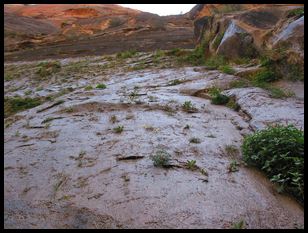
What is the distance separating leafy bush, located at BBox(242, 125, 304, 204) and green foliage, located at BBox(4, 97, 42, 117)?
5.69 metres

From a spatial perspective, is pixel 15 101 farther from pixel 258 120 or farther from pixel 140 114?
pixel 258 120

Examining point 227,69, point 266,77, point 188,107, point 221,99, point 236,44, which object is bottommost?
point 188,107

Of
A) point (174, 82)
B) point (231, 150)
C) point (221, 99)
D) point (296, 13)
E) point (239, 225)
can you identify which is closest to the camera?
point (239, 225)

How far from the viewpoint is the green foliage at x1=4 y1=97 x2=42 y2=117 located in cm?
845

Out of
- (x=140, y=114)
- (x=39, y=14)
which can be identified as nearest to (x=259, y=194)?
(x=140, y=114)

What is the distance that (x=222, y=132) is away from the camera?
17.7 ft

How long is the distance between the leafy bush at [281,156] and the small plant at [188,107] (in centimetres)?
204

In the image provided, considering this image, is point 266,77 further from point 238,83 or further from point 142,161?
point 142,161

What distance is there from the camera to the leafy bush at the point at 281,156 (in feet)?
12.5

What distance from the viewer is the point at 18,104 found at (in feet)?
28.9

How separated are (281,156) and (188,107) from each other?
274 centimetres

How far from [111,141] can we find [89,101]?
2.27 m

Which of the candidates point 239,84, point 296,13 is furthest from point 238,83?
A: point 296,13

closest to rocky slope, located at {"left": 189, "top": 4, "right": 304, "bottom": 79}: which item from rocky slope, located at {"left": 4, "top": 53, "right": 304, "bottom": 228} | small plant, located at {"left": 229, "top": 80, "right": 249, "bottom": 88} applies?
small plant, located at {"left": 229, "top": 80, "right": 249, "bottom": 88}
